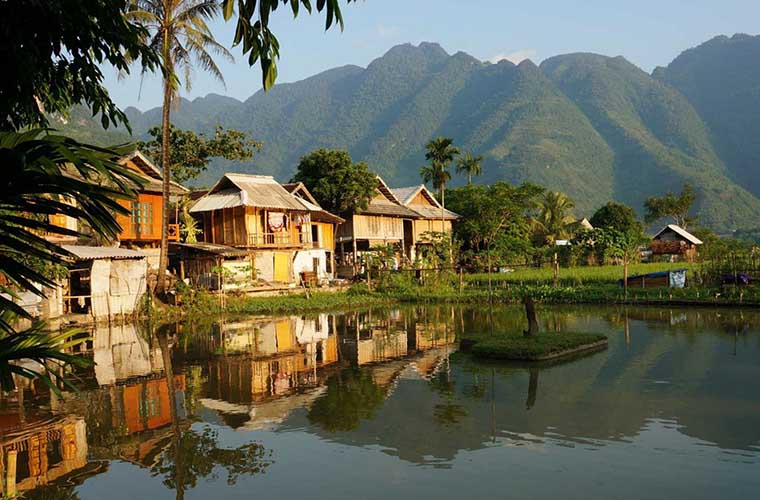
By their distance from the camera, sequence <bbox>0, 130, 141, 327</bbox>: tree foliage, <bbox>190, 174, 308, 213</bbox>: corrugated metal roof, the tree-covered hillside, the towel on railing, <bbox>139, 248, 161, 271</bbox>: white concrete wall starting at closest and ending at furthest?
1. <bbox>0, 130, 141, 327</bbox>: tree foliage
2. <bbox>139, 248, 161, 271</bbox>: white concrete wall
3. <bbox>190, 174, 308, 213</bbox>: corrugated metal roof
4. the towel on railing
5. the tree-covered hillside

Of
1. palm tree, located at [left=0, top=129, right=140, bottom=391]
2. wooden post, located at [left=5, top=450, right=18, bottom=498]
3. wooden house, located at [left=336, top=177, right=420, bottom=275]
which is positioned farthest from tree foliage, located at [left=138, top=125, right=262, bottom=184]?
palm tree, located at [left=0, top=129, right=140, bottom=391]

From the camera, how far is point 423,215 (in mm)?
41312

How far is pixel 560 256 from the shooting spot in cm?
Result: 4147

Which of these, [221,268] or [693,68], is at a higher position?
[693,68]

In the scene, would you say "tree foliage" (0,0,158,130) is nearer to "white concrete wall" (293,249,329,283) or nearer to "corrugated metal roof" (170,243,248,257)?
"corrugated metal roof" (170,243,248,257)

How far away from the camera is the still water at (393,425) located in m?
7.39

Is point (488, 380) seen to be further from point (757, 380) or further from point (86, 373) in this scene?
point (86, 373)

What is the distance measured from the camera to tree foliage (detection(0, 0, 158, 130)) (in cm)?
301

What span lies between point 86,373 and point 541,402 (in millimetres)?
9549

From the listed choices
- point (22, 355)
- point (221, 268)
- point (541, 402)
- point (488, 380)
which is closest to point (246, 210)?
point (221, 268)

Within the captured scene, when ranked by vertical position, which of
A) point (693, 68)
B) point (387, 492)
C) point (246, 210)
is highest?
point (693, 68)

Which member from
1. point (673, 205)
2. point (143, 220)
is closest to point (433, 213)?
point (143, 220)

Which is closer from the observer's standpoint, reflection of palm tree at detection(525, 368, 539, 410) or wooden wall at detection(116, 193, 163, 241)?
reflection of palm tree at detection(525, 368, 539, 410)

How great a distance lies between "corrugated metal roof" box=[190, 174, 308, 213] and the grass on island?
1665 cm
